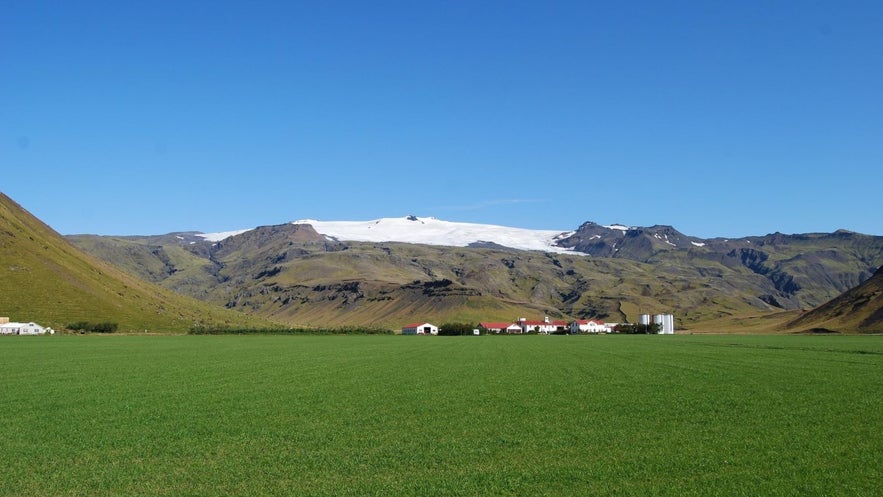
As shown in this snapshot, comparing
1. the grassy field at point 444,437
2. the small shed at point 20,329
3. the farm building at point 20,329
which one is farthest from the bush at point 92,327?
the grassy field at point 444,437

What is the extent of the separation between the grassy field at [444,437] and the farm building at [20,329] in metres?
125

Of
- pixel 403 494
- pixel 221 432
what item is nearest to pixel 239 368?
pixel 221 432

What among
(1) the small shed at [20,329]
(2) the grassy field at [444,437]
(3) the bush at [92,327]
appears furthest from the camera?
(3) the bush at [92,327]

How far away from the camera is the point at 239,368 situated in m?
60.5

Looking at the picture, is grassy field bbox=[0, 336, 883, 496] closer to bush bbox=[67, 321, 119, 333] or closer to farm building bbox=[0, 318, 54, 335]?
farm building bbox=[0, 318, 54, 335]

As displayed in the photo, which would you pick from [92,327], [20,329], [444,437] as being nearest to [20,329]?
[20,329]

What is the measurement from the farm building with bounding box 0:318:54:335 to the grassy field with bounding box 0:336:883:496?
125m

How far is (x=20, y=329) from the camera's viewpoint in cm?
15350

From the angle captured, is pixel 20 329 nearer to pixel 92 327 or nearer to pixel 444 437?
pixel 92 327

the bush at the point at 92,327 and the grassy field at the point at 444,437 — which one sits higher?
the bush at the point at 92,327

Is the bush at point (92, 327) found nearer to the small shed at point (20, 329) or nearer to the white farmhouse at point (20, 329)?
the white farmhouse at point (20, 329)

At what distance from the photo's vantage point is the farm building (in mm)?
152175

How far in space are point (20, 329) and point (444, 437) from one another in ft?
515

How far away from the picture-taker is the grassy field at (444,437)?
18.4 metres
